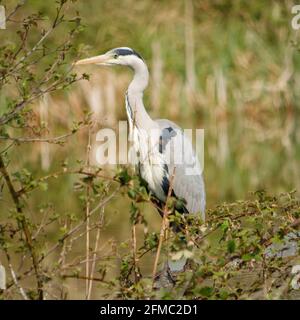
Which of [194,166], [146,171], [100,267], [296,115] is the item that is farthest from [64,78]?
[296,115]

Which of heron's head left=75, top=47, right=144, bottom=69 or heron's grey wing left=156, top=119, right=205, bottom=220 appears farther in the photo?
heron's head left=75, top=47, right=144, bottom=69

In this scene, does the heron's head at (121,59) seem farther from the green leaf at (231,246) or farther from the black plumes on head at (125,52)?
the green leaf at (231,246)

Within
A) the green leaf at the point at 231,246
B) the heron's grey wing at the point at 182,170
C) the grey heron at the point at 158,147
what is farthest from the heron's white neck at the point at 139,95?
the green leaf at the point at 231,246

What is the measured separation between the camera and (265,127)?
1403 cm

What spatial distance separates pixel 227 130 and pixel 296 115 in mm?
1006

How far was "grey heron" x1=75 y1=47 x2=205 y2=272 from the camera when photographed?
20.4 ft

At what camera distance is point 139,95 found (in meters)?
6.40

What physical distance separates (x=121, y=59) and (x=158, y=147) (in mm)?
699

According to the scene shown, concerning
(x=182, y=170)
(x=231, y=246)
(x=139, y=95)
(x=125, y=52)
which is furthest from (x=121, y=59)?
(x=231, y=246)

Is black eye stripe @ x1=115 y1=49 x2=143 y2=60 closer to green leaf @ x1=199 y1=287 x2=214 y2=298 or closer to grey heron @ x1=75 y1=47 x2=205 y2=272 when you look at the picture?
grey heron @ x1=75 y1=47 x2=205 y2=272

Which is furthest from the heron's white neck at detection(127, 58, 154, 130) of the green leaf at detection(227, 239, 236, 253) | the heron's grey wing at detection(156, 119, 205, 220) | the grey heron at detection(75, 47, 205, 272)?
the green leaf at detection(227, 239, 236, 253)

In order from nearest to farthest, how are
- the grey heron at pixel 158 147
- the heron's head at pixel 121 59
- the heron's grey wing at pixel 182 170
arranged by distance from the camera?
the grey heron at pixel 158 147 < the heron's grey wing at pixel 182 170 < the heron's head at pixel 121 59

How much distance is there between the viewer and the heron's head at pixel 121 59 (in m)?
6.47

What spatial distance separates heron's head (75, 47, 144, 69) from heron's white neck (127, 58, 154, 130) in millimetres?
15
